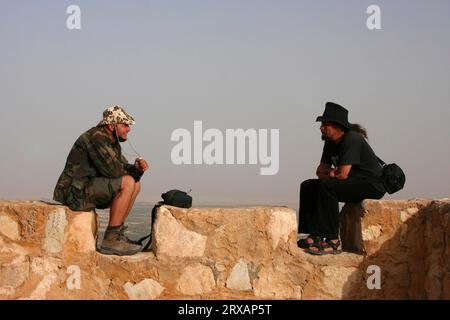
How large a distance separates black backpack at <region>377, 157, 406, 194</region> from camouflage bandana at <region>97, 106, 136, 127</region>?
2.36 meters

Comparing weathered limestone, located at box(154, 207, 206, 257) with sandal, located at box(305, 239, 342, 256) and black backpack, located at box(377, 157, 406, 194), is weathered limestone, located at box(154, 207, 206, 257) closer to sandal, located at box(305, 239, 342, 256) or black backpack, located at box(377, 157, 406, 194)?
sandal, located at box(305, 239, 342, 256)

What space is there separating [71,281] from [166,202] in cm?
106

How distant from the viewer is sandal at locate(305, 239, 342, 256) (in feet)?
19.3

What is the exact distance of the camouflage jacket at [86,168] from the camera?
18.9 feet

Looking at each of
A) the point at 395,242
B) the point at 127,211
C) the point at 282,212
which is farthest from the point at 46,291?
the point at 395,242

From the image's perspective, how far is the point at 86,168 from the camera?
5895 mm

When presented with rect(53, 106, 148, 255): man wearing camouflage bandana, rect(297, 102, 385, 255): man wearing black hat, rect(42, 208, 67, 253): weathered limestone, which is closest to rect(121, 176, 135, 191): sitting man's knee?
rect(53, 106, 148, 255): man wearing camouflage bandana

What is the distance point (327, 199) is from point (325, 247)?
428 millimetres

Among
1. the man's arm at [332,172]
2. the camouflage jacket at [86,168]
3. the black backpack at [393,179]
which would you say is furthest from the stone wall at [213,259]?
the man's arm at [332,172]

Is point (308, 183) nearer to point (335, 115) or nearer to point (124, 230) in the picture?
point (335, 115)

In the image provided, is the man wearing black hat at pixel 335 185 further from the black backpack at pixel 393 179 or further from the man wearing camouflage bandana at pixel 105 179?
the man wearing camouflage bandana at pixel 105 179

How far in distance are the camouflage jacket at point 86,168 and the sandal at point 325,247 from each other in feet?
5.98

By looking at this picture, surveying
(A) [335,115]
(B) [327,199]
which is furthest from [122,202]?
(A) [335,115]

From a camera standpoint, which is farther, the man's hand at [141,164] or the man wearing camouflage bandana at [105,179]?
the man's hand at [141,164]
